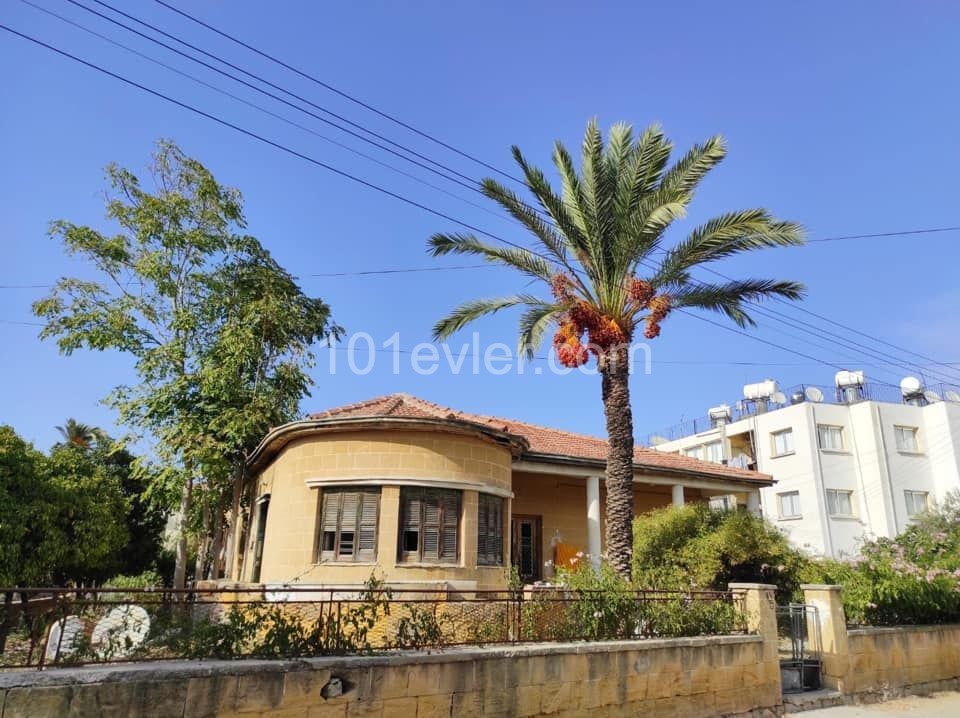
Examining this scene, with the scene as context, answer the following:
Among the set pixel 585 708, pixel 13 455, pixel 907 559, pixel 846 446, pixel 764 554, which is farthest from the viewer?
pixel 846 446

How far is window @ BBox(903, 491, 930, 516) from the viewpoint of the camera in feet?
106

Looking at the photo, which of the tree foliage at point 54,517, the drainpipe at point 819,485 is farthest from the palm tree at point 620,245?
the drainpipe at point 819,485

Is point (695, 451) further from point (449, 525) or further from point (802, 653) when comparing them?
point (449, 525)

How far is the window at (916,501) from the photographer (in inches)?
1267

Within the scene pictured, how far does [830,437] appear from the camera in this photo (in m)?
32.9

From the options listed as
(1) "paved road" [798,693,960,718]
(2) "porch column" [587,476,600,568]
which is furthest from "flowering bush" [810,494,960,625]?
(2) "porch column" [587,476,600,568]

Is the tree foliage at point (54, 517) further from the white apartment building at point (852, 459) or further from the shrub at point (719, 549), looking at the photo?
the white apartment building at point (852, 459)

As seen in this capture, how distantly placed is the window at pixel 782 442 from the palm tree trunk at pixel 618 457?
2466 cm

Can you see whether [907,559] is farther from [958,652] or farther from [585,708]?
[585,708]

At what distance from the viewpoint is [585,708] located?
7773mm

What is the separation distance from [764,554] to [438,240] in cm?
1055

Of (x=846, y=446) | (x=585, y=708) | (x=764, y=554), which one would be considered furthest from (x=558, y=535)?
(x=846, y=446)

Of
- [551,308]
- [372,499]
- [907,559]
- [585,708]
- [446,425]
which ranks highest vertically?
[551,308]

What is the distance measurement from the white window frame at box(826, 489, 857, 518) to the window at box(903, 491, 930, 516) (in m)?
2.65
